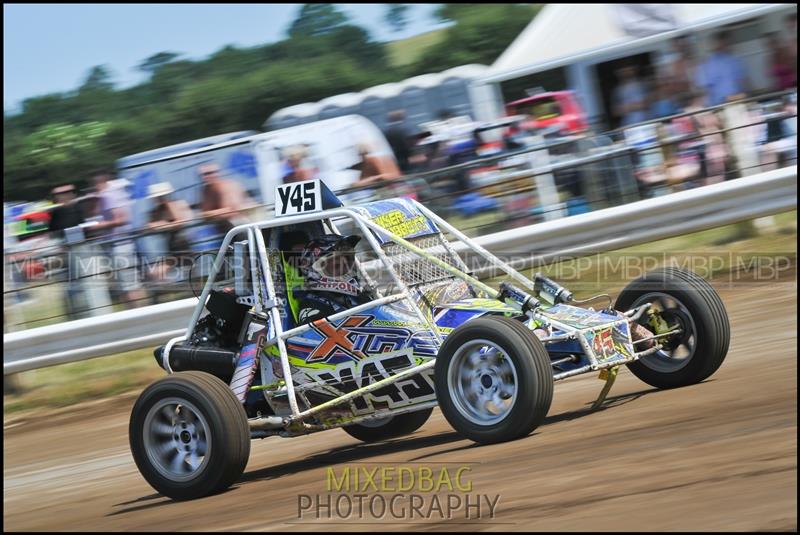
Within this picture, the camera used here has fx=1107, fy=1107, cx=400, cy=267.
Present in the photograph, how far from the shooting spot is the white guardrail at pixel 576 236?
30.3 ft

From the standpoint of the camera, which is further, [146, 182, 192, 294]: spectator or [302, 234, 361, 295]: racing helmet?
[146, 182, 192, 294]: spectator

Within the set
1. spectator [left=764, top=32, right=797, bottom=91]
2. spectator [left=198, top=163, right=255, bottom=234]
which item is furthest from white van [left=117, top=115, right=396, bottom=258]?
spectator [left=764, top=32, right=797, bottom=91]

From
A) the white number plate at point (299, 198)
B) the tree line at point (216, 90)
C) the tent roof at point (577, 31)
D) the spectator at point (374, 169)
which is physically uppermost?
the tree line at point (216, 90)

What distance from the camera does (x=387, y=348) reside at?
228 inches

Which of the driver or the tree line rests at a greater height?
the tree line

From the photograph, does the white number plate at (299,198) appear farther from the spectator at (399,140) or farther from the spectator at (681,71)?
the spectator at (399,140)

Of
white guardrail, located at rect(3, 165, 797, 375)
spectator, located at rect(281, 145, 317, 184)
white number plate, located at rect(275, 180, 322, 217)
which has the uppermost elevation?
spectator, located at rect(281, 145, 317, 184)

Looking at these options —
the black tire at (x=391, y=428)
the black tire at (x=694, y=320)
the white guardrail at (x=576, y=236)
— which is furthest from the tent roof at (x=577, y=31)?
the black tire at (x=391, y=428)

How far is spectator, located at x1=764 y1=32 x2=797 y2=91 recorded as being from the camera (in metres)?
10.7

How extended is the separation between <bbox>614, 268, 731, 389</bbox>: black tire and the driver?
159 cm

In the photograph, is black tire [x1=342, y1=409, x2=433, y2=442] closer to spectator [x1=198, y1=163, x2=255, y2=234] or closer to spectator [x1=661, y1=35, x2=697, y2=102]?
spectator [x1=198, y1=163, x2=255, y2=234]

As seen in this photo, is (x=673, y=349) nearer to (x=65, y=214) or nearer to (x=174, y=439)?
(x=174, y=439)

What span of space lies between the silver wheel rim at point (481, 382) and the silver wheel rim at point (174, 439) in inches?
54.6

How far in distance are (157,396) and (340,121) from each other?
8.65 meters
